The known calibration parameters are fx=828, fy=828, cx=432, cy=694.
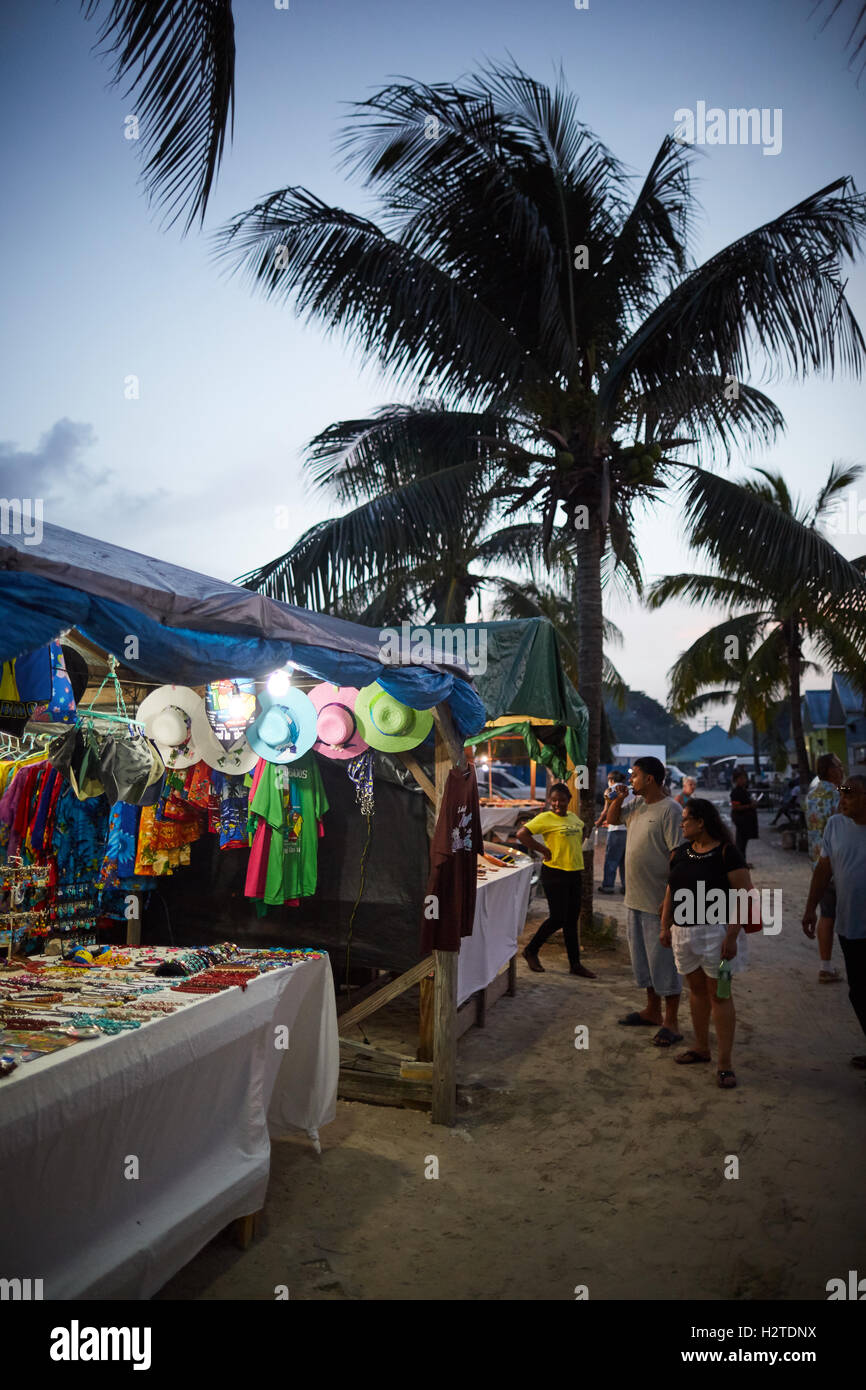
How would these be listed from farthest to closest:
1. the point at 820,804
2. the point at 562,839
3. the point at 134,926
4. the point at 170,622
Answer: the point at 820,804 → the point at 562,839 → the point at 134,926 → the point at 170,622

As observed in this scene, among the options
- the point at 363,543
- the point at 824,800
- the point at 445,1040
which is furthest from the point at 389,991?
the point at 824,800

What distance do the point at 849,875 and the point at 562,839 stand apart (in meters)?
3.49

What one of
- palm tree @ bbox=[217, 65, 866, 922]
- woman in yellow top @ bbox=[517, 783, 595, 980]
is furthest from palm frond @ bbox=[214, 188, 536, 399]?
woman in yellow top @ bbox=[517, 783, 595, 980]

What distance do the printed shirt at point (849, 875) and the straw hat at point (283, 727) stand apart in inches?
136

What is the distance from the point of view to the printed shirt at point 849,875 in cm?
506

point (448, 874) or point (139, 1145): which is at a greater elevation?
point (448, 874)

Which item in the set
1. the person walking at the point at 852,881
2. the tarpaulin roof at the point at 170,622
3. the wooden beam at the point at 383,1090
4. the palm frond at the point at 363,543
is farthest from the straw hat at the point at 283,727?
the palm frond at the point at 363,543

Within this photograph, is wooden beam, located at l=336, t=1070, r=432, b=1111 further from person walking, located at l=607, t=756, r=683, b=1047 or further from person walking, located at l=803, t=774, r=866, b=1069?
person walking, located at l=803, t=774, r=866, b=1069

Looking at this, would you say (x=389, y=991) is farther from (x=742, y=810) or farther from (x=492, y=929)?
(x=742, y=810)

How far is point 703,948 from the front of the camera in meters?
5.48

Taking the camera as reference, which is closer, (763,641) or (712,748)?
(763,641)

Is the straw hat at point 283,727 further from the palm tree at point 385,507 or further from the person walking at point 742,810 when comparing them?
the person walking at point 742,810

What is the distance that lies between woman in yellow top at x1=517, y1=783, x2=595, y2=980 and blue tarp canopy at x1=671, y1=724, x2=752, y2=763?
181 feet
